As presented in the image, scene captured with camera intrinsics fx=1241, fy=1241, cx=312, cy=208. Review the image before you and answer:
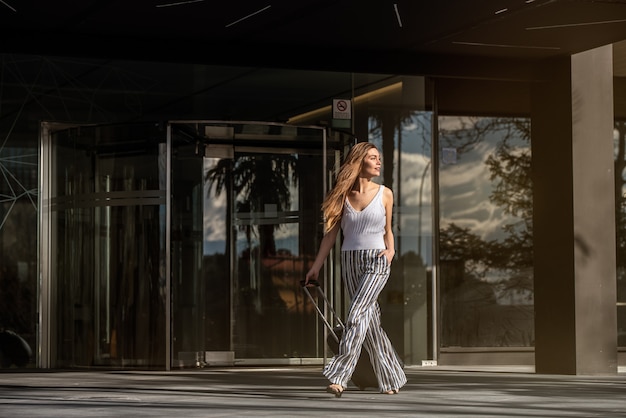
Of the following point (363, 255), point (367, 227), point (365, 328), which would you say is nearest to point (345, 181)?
point (367, 227)

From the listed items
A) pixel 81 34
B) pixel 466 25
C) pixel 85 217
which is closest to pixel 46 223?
pixel 85 217

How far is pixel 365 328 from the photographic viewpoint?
8562mm

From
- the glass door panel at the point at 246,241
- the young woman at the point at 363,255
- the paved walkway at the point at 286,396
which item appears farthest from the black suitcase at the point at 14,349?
the young woman at the point at 363,255

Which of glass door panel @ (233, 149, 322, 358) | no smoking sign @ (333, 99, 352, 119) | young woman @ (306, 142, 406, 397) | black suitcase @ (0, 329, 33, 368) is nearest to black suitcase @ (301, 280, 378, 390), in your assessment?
young woman @ (306, 142, 406, 397)

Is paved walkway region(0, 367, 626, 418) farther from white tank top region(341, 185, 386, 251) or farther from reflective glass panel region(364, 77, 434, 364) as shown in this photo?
reflective glass panel region(364, 77, 434, 364)

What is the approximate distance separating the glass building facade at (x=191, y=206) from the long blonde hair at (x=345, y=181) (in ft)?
12.3

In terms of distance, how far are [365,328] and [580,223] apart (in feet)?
12.6

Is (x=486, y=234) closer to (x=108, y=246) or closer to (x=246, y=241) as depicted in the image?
(x=246, y=241)

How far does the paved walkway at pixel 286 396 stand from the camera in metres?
7.43

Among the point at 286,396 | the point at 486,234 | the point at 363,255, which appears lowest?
the point at 286,396

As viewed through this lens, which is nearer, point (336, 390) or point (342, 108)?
point (336, 390)

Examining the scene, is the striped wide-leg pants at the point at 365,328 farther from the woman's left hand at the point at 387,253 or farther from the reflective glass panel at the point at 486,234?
the reflective glass panel at the point at 486,234

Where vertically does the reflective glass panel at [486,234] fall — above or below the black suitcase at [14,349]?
above

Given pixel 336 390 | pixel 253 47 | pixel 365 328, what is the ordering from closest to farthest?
pixel 336 390 → pixel 365 328 → pixel 253 47
